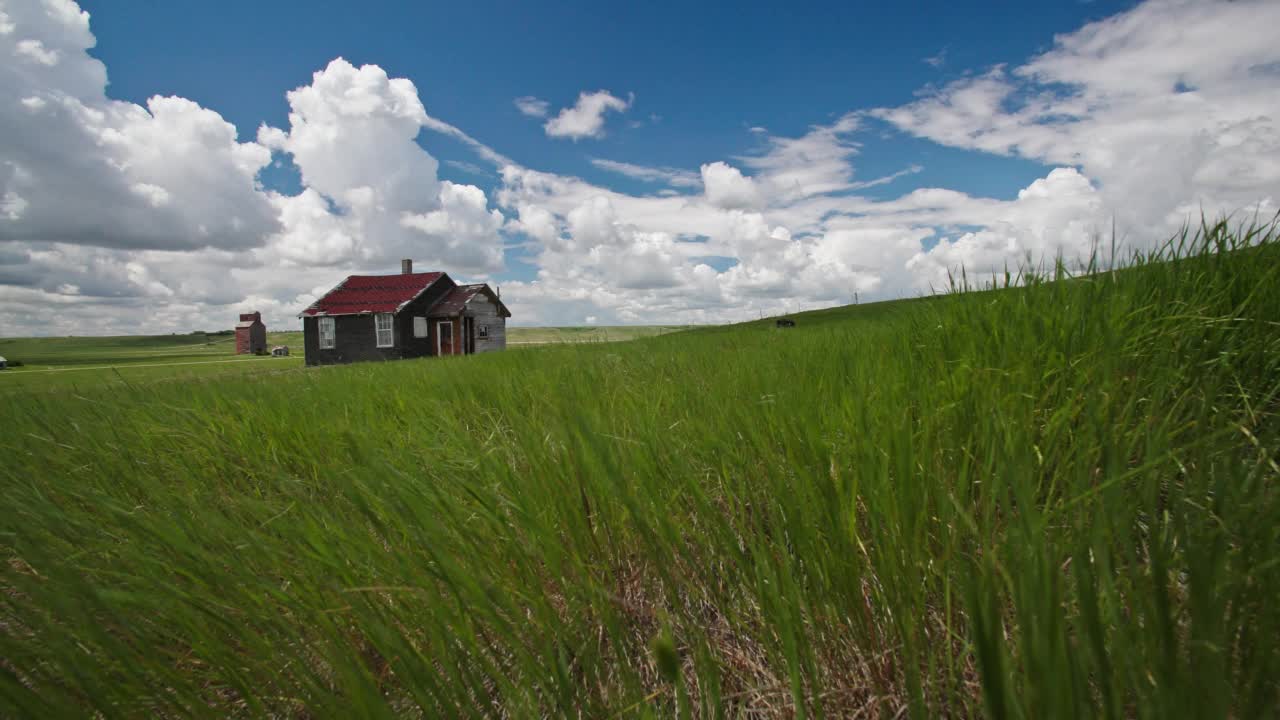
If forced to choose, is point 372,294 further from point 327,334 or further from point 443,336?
point 443,336

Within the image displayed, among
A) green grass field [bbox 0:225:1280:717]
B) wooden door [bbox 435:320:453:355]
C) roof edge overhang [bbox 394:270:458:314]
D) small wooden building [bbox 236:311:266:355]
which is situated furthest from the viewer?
small wooden building [bbox 236:311:266:355]

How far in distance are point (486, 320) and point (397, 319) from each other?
5259mm

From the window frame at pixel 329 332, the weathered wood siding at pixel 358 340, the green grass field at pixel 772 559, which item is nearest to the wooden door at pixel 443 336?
the weathered wood siding at pixel 358 340

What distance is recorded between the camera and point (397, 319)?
28234 millimetres

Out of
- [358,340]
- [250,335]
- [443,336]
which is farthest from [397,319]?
[250,335]

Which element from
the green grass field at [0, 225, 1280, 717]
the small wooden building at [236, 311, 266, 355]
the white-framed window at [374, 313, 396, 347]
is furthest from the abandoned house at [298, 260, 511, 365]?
the small wooden building at [236, 311, 266, 355]

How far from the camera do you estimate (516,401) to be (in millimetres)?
2914

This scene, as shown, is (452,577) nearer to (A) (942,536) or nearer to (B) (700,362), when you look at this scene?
(A) (942,536)

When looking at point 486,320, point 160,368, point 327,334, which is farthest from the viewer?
point 486,320

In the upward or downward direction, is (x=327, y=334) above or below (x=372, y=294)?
below

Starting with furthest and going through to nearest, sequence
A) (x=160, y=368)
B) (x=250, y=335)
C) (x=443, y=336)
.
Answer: (x=250, y=335) < (x=443, y=336) < (x=160, y=368)

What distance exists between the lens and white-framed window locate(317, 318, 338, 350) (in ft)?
94.1

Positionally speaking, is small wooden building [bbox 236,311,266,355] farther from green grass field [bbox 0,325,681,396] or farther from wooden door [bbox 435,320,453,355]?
wooden door [bbox 435,320,453,355]

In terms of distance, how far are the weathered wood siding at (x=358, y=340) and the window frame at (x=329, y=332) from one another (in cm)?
6
